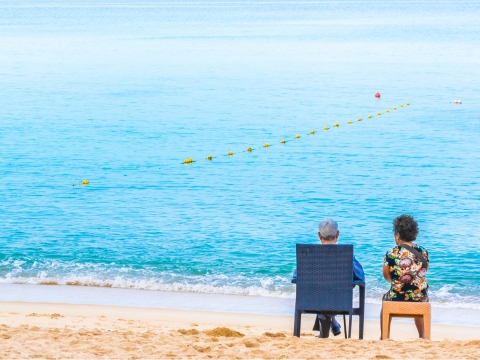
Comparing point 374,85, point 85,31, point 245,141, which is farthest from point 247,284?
point 85,31

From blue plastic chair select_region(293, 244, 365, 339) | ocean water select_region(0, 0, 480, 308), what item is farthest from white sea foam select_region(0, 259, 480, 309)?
blue plastic chair select_region(293, 244, 365, 339)

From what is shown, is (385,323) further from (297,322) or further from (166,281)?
(166,281)

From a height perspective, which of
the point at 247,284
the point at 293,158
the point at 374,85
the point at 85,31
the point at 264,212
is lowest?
the point at 247,284

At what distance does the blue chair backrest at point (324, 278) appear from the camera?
7.80m

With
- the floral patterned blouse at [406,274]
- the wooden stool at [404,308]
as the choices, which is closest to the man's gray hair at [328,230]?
the floral patterned blouse at [406,274]

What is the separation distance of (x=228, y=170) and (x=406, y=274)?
1777 centimetres

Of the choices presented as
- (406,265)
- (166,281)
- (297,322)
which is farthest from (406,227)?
(166,281)

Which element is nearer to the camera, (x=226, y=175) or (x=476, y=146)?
(x=226, y=175)

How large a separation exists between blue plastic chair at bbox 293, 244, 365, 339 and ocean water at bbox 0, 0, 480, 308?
5.13m

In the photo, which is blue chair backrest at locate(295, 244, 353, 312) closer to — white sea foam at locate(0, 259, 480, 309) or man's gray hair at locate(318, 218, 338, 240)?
man's gray hair at locate(318, 218, 338, 240)

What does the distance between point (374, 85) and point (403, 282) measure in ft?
130

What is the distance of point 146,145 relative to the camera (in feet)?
98.5

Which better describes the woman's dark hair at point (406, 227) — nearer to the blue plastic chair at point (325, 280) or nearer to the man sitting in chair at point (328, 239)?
the blue plastic chair at point (325, 280)

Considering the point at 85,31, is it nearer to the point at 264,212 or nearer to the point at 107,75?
the point at 107,75
